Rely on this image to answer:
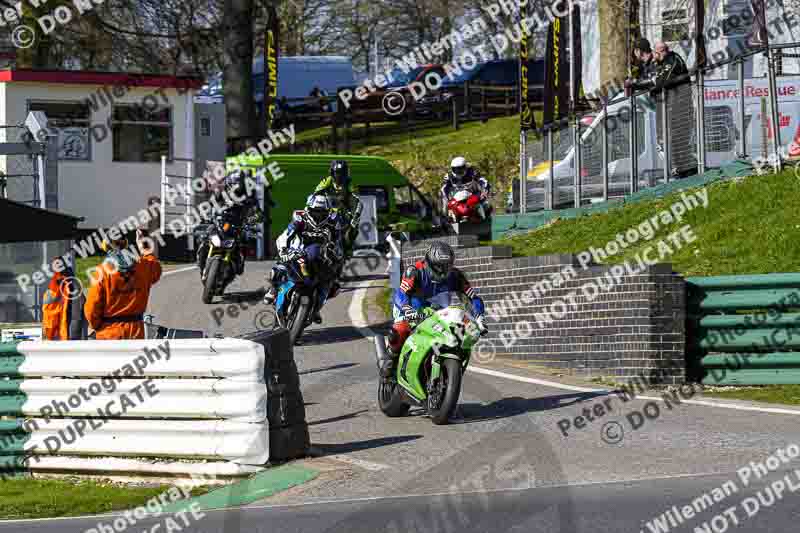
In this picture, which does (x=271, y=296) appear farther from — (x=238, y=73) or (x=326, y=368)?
(x=238, y=73)

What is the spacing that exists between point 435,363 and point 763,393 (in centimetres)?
347

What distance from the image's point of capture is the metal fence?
16.9 meters

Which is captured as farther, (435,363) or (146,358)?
Answer: (435,363)

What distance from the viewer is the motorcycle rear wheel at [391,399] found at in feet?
37.8

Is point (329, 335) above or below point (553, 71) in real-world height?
below

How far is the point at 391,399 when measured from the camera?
11633 millimetres

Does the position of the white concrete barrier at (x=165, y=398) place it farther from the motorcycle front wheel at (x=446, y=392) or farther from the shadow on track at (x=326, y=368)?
the shadow on track at (x=326, y=368)

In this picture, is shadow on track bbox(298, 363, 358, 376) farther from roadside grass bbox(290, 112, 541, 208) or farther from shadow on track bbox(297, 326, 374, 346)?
roadside grass bbox(290, 112, 541, 208)

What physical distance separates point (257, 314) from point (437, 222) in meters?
9.19

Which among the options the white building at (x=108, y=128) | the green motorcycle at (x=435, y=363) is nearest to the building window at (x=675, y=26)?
the white building at (x=108, y=128)

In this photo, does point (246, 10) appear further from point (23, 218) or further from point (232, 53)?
point (23, 218)

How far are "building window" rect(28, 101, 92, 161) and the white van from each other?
12.9 meters

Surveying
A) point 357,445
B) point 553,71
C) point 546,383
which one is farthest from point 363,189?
point 357,445

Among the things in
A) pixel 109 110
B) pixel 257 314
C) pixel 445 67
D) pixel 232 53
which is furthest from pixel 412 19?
pixel 257 314
